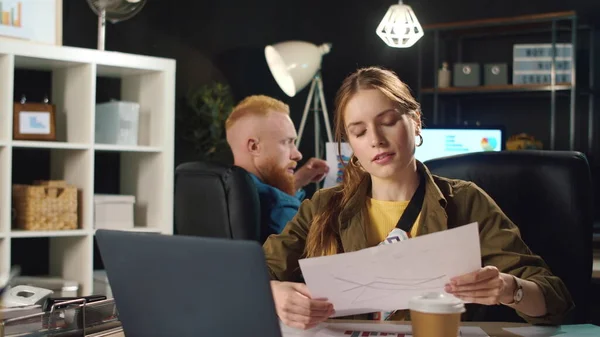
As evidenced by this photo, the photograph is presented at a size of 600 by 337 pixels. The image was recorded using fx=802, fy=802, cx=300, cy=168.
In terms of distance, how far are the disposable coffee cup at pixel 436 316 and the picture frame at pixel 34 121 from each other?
2.88 meters

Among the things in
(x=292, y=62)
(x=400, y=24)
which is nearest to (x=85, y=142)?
(x=292, y=62)

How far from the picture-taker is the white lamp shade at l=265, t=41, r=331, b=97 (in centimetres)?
485

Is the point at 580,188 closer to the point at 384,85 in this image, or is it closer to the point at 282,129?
the point at 384,85

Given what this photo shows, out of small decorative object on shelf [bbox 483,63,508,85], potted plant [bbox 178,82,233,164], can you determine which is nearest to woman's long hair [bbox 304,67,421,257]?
potted plant [bbox 178,82,233,164]

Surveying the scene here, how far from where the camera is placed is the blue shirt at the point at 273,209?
2.70 m

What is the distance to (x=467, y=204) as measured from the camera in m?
1.62

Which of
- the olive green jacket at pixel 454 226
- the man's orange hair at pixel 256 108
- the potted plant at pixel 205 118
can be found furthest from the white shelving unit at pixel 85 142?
the olive green jacket at pixel 454 226

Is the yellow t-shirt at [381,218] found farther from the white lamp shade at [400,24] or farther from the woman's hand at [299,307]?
the white lamp shade at [400,24]

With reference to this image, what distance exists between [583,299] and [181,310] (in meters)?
1.11

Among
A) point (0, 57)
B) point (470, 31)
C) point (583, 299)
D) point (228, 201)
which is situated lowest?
point (583, 299)

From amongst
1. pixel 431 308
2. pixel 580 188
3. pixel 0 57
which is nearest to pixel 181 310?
pixel 431 308

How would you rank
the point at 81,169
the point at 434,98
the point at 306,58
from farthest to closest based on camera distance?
the point at 434,98, the point at 306,58, the point at 81,169

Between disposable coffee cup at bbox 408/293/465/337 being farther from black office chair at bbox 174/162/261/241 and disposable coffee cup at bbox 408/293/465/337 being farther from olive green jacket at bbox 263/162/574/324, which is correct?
black office chair at bbox 174/162/261/241

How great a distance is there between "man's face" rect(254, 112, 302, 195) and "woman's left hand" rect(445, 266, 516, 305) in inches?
72.3
